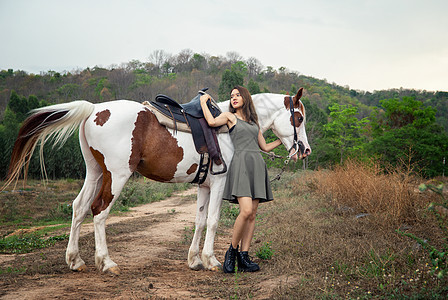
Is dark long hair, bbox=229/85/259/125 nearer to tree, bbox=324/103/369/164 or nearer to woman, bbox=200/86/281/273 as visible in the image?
woman, bbox=200/86/281/273

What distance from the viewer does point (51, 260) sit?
4.85m

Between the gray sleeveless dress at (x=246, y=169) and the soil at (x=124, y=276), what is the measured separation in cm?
100

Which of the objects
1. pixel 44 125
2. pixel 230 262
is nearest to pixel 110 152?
pixel 44 125

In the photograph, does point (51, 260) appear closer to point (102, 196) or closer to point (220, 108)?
point (102, 196)

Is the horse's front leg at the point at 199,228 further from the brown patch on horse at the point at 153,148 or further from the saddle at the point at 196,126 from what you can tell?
the brown patch on horse at the point at 153,148

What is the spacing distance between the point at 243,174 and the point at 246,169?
0.08 metres

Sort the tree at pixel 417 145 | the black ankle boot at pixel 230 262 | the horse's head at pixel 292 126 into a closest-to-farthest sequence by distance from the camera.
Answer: the black ankle boot at pixel 230 262 → the horse's head at pixel 292 126 → the tree at pixel 417 145

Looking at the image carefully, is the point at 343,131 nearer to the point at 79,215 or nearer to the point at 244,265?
the point at 244,265

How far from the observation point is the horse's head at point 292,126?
4859 millimetres

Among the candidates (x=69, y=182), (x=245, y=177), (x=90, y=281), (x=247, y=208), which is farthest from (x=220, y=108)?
(x=69, y=182)

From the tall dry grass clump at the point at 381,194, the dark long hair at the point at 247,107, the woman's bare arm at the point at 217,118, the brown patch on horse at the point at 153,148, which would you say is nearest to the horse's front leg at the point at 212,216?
the brown patch on horse at the point at 153,148

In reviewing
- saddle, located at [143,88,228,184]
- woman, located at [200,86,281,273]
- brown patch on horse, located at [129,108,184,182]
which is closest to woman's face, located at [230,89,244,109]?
woman, located at [200,86,281,273]

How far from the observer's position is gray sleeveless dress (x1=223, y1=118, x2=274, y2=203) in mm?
4359

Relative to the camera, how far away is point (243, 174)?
4383 millimetres
